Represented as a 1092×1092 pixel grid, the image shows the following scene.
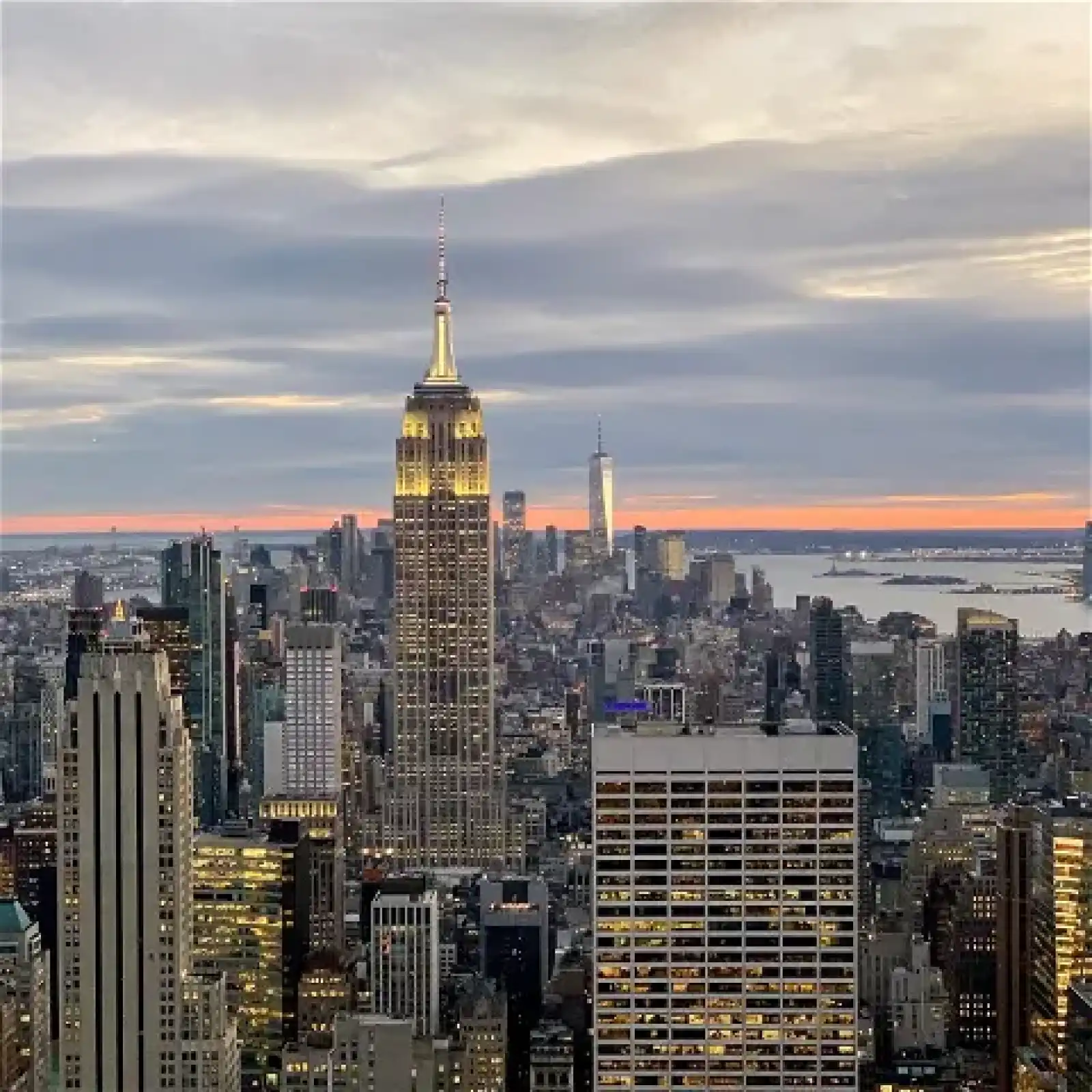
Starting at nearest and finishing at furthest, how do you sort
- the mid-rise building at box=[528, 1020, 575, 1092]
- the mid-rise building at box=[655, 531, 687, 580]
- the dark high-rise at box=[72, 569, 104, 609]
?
the mid-rise building at box=[528, 1020, 575, 1092] < the dark high-rise at box=[72, 569, 104, 609] < the mid-rise building at box=[655, 531, 687, 580]

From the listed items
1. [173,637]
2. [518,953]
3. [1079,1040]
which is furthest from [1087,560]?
[173,637]

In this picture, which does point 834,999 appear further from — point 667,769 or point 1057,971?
point 1057,971

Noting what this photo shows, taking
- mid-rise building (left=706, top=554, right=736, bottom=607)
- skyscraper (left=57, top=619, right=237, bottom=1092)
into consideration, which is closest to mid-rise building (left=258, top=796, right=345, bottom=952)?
mid-rise building (left=706, top=554, right=736, bottom=607)

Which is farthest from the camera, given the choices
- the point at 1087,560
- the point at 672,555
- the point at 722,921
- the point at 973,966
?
the point at 672,555

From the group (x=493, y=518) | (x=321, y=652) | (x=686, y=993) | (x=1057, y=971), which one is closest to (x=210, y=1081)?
(x=686, y=993)

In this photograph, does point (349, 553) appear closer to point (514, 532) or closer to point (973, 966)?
point (514, 532)

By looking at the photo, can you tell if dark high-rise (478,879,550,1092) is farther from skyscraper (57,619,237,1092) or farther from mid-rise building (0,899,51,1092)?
mid-rise building (0,899,51,1092)
